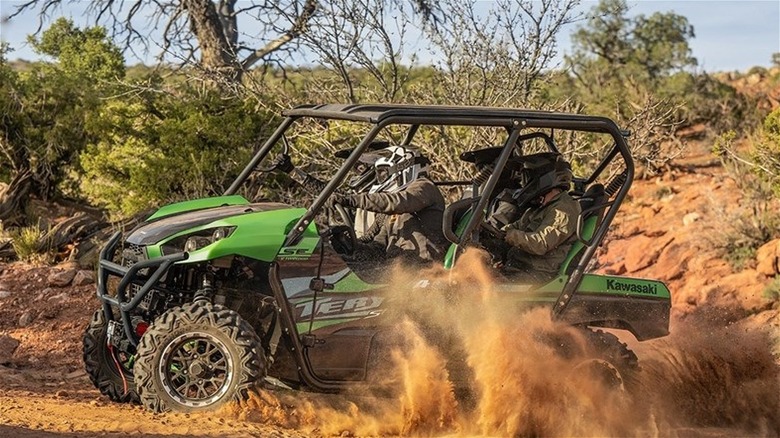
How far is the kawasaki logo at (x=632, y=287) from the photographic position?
24.1 feet

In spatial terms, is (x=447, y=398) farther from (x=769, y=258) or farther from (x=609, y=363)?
(x=769, y=258)

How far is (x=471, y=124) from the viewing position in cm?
651

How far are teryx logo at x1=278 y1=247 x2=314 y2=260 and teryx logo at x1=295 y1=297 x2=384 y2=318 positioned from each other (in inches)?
11.1

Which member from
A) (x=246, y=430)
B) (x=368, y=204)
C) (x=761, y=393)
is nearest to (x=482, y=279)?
(x=368, y=204)

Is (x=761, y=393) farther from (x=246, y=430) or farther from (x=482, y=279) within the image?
(x=246, y=430)

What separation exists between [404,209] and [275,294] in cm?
101

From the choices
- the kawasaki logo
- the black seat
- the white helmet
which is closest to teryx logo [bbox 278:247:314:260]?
the white helmet

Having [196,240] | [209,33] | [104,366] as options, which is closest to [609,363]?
[196,240]

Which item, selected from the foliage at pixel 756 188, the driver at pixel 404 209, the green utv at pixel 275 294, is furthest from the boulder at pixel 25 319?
the foliage at pixel 756 188

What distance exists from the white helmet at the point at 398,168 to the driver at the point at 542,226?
704 mm

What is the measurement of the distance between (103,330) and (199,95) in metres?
6.41

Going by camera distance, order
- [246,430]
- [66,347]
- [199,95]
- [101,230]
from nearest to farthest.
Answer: [246,430] → [66,347] → [101,230] → [199,95]

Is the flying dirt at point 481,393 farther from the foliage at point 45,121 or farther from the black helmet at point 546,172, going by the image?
the foliage at point 45,121

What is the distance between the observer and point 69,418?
609cm
